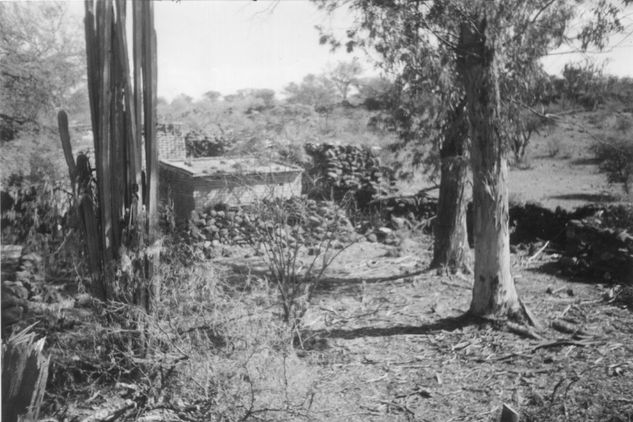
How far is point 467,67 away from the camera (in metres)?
6.46

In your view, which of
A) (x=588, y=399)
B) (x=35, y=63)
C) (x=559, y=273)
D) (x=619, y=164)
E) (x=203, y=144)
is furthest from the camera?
(x=203, y=144)

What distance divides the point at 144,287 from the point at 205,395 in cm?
118

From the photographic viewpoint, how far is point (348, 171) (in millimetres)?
17250

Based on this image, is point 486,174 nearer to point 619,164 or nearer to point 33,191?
point 619,164

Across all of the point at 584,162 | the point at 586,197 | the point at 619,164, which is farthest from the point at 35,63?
the point at 584,162

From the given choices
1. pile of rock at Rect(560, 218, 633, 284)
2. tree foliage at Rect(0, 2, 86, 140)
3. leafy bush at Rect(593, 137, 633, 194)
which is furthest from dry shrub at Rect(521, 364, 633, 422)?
tree foliage at Rect(0, 2, 86, 140)

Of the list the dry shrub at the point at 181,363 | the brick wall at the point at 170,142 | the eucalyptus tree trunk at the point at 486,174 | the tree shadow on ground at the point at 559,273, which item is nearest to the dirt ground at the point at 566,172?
the tree shadow on ground at the point at 559,273

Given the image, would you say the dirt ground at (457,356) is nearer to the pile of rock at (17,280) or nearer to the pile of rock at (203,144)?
the pile of rock at (17,280)

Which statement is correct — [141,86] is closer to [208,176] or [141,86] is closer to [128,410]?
[128,410]

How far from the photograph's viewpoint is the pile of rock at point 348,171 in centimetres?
1644

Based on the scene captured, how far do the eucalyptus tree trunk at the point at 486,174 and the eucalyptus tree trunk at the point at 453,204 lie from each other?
1919 millimetres

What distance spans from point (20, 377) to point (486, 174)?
5.07 m

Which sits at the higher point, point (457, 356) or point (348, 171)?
point (348, 171)

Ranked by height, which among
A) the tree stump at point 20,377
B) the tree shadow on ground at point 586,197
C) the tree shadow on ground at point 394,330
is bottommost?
the tree shadow on ground at point 394,330
